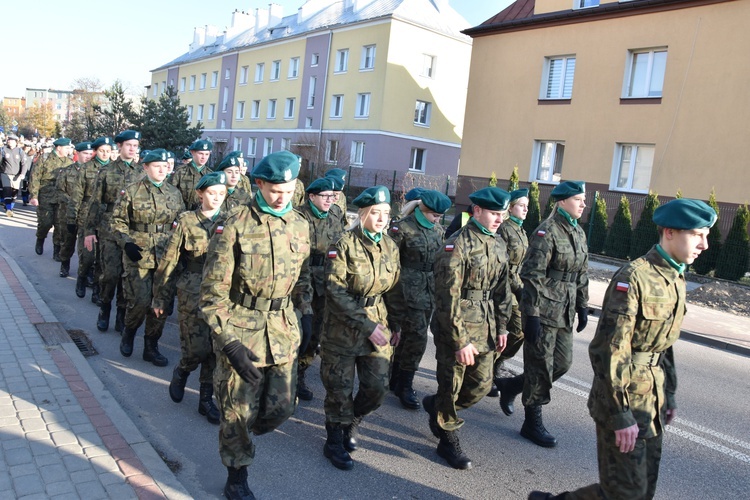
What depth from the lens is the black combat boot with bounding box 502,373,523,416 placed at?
18.3ft

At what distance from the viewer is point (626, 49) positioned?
21.0 m

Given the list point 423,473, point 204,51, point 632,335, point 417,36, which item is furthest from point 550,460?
point 204,51

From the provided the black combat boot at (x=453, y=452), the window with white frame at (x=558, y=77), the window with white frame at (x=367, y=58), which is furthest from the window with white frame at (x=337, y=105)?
the black combat boot at (x=453, y=452)

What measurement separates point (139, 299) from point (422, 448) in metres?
3.32

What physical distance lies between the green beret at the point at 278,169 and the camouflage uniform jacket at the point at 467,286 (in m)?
1.39

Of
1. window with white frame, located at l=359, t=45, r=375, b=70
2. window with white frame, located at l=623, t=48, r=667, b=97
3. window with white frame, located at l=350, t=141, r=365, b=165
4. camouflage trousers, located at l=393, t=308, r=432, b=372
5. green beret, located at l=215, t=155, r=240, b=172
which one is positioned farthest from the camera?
window with white frame, located at l=350, t=141, r=365, b=165

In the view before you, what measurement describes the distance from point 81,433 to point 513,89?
2288cm

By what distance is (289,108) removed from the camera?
1775 inches

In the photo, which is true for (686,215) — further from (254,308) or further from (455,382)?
(254,308)

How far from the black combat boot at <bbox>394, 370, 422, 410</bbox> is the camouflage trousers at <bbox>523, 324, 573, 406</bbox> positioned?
3.59 ft

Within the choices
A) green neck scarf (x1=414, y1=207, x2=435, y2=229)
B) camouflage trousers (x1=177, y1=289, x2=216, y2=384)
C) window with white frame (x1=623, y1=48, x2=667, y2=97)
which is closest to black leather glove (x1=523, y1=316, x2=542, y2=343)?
green neck scarf (x1=414, y1=207, x2=435, y2=229)

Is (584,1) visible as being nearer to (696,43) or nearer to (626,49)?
(626,49)

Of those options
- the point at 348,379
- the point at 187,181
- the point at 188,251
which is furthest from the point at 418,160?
the point at 348,379

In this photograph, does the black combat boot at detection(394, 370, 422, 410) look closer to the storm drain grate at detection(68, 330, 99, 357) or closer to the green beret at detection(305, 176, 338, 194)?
the green beret at detection(305, 176, 338, 194)
